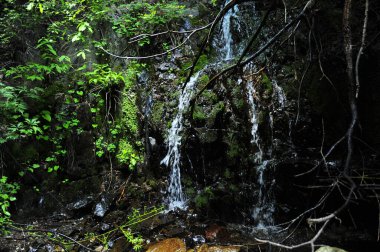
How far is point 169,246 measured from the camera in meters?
3.86

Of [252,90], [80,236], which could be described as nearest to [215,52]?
[252,90]

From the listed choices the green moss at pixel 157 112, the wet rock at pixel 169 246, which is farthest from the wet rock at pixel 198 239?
the green moss at pixel 157 112

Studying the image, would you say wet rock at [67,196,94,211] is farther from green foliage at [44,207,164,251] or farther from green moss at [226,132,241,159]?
green moss at [226,132,241,159]

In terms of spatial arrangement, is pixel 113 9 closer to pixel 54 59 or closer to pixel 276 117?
pixel 54 59

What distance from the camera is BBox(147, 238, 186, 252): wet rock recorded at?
3.79 metres

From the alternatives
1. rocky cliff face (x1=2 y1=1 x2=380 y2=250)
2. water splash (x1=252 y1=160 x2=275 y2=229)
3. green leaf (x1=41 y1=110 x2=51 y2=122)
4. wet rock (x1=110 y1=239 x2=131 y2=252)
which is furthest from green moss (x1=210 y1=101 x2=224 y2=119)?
green leaf (x1=41 y1=110 x2=51 y2=122)

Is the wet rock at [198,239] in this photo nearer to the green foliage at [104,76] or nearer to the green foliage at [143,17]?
the green foliage at [104,76]

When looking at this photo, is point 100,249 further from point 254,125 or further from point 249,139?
point 254,125

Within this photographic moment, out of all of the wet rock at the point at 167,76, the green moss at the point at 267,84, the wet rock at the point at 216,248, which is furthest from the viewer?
the wet rock at the point at 167,76

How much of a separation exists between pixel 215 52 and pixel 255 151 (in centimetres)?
268

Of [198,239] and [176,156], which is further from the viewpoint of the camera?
[176,156]

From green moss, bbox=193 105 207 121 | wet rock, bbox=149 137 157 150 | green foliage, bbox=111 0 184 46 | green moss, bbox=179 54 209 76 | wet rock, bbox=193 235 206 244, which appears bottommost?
wet rock, bbox=193 235 206 244

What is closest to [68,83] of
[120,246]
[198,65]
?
[198,65]

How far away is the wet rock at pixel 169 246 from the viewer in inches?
149
